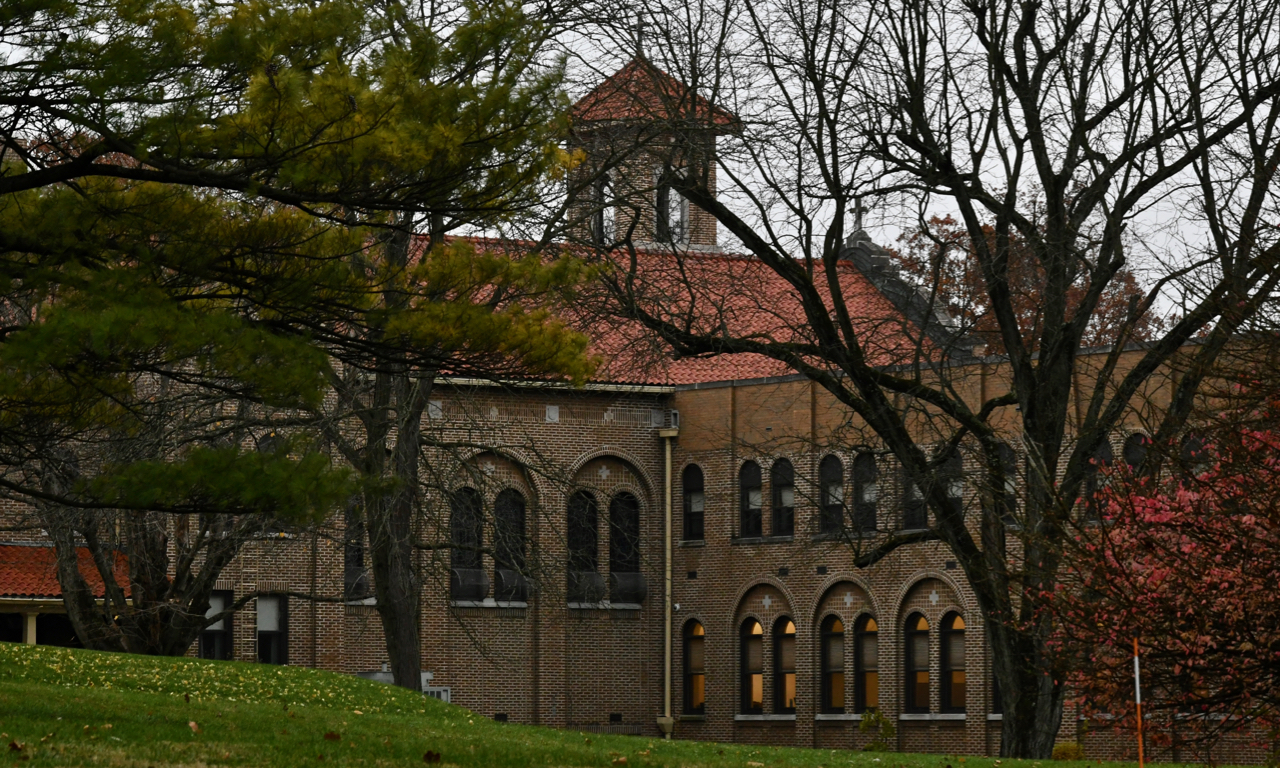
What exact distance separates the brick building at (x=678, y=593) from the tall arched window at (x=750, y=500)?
50 millimetres

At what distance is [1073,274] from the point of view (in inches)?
761

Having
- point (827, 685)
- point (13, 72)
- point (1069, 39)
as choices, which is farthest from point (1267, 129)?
point (827, 685)

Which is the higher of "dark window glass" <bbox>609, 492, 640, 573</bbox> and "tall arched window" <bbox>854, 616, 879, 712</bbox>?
"dark window glass" <bbox>609, 492, 640, 573</bbox>

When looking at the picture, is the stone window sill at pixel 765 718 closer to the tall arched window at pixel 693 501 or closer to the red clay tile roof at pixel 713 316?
the tall arched window at pixel 693 501

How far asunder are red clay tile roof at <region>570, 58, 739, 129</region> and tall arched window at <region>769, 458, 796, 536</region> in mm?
17049

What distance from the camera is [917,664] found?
118ft

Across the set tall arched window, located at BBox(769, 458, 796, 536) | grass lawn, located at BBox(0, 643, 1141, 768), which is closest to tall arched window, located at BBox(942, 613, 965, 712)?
tall arched window, located at BBox(769, 458, 796, 536)

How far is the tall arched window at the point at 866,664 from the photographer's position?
36469 mm

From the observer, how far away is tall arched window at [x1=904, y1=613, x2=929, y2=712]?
3566cm

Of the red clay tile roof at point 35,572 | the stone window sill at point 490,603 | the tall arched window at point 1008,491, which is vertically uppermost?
the tall arched window at point 1008,491

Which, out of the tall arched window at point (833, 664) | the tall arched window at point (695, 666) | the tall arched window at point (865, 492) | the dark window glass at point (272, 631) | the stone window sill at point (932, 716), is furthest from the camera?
the tall arched window at point (695, 666)

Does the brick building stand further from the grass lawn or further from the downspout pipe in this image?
the grass lawn

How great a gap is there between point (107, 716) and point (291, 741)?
71.1 inches

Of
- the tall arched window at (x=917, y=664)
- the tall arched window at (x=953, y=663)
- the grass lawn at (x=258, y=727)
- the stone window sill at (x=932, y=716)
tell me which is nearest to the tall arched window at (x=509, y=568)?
the tall arched window at (x=917, y=664)
